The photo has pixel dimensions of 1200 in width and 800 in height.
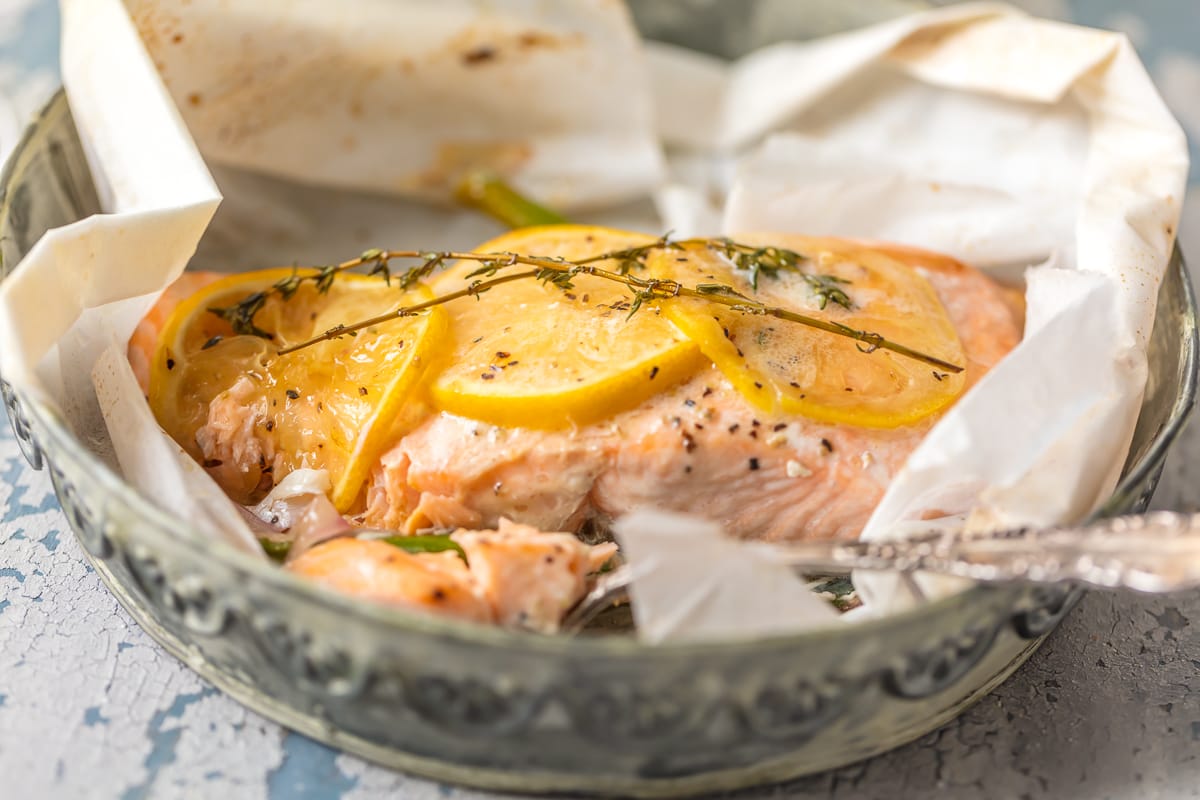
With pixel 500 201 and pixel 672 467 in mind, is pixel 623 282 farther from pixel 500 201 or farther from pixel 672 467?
pixel 500 201

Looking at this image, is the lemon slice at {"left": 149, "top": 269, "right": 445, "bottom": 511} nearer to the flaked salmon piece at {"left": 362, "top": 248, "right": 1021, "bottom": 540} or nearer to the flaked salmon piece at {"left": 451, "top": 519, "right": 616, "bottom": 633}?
the flaked salmon piece at {"left": 362, "top": 248, "right": 1021, "bottom": 540}

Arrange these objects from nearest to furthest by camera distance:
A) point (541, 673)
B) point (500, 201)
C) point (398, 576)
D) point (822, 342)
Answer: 1. point (541, 673)
2. point (398, 576)
3. point (822, 342)
4. point (500, 201)

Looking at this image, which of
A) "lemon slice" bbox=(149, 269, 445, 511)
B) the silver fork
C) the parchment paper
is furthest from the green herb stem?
the silver fork

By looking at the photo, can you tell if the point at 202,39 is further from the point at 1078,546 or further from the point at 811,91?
the point at 1078,546

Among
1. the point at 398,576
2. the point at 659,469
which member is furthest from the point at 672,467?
the point at 398,576

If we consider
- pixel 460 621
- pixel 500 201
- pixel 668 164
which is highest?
pixel 460 621

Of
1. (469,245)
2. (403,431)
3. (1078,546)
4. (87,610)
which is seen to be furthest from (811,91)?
(87,610)
